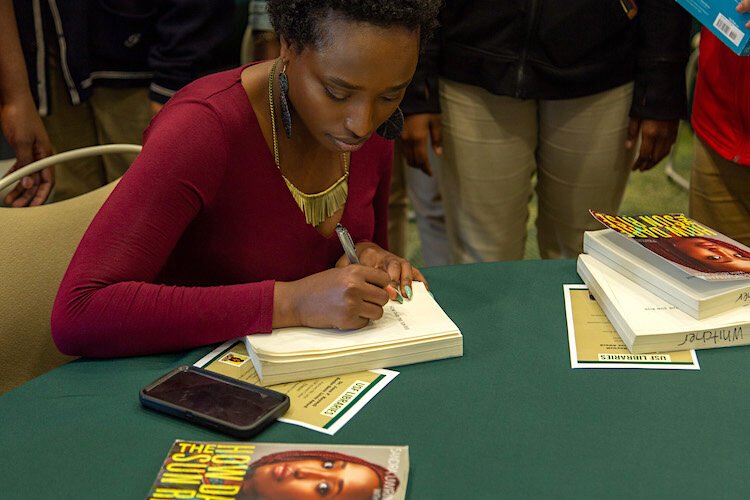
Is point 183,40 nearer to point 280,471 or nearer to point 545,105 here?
point 545,105

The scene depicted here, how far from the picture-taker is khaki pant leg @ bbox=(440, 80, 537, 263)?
6.61 ft

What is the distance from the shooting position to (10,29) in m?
1.99

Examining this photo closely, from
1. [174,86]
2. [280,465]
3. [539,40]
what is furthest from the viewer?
[174,86]

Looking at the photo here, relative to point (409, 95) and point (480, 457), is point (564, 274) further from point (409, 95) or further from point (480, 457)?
point (409, 95)

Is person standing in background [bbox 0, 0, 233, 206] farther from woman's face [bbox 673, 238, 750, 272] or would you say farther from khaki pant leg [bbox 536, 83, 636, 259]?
woman's face [bbox 673, 238, 750, 272]

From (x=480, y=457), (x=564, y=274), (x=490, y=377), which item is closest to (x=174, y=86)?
(x=564, y=274)

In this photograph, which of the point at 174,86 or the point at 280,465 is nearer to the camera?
the point at 280,465

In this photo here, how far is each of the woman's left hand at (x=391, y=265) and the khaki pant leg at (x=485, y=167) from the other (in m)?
0.62

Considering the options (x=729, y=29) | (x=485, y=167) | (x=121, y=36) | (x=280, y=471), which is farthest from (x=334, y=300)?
(x=121, y=36)

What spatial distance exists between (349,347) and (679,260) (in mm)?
529

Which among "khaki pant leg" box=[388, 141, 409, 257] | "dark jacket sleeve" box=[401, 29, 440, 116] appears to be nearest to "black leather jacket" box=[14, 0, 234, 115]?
"dark jacket sleeve" box=[401, 29, 440, 116]

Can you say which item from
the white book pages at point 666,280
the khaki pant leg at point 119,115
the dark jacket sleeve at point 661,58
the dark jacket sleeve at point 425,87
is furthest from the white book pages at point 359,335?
the khaki pant leg at point 119,115

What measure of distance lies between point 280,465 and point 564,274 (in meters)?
0.71

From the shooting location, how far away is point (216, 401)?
3.50ft
